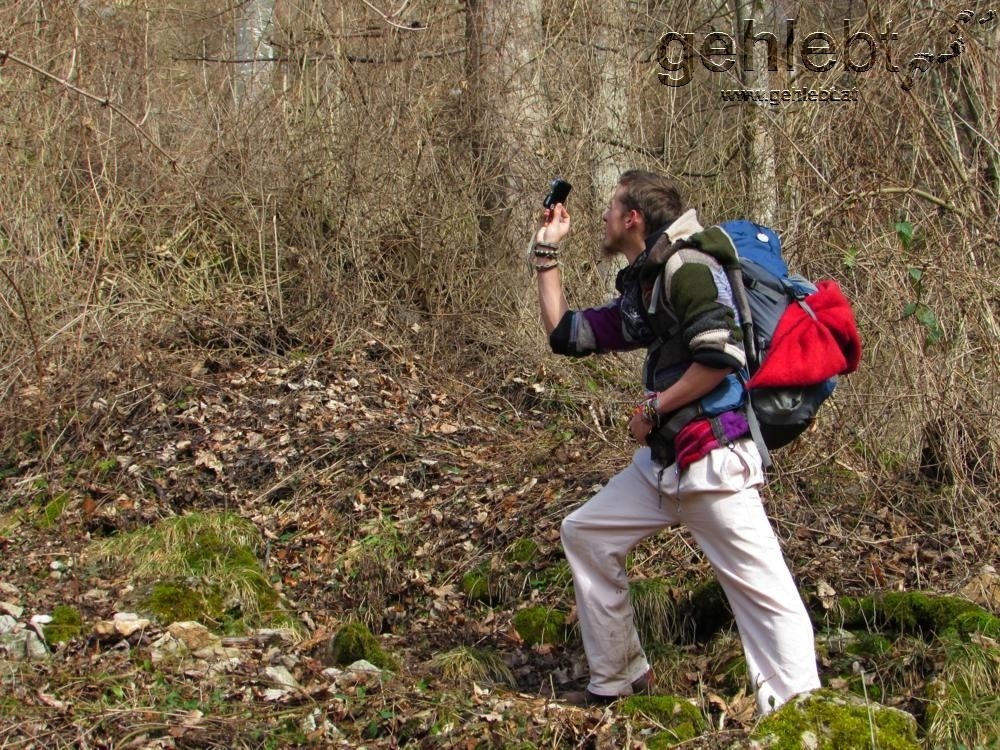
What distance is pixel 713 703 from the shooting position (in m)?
4.53

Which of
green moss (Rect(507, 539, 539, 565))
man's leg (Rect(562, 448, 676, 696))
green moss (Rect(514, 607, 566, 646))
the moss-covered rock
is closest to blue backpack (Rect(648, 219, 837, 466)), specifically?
man's leg (Rect(562, 448, 676, 696))

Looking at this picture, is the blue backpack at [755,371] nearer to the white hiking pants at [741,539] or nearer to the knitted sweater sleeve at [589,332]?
the white hiking pants at [741,539]

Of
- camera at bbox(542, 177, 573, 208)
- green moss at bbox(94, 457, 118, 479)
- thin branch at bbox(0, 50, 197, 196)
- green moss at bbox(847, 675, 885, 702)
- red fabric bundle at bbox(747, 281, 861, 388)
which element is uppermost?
thin branch at bbox(0, 50, 197, 196)

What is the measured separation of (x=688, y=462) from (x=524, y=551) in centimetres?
234

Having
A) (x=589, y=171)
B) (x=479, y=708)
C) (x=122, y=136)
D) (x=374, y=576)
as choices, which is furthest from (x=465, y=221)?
(x=479, y=708)

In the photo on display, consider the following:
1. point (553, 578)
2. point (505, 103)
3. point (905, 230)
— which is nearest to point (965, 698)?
point (553, 578)

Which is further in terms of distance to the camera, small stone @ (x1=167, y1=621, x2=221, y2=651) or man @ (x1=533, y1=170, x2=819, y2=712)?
small stone @ (x1=167, y1=621, x2=221, y2=651)

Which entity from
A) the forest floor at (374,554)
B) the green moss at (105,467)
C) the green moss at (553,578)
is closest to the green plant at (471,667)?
the forest floor at (374,554)

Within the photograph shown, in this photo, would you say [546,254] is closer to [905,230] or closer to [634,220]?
[634,220]

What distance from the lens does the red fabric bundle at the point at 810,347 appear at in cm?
403

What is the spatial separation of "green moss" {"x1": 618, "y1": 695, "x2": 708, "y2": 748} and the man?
10.7 inches

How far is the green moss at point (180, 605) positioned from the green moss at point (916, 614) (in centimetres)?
307

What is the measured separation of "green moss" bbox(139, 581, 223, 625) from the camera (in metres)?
5.73

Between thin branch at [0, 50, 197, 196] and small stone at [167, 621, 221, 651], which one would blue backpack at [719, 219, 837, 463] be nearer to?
small stone at [167, 621, 221, 651]
